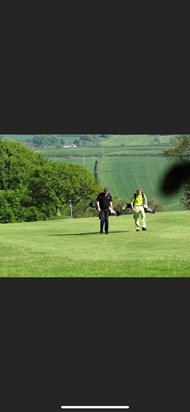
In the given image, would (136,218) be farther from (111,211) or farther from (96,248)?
(96,248)

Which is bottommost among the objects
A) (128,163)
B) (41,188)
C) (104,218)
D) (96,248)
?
(96,248)

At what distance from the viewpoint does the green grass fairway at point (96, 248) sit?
20.4m

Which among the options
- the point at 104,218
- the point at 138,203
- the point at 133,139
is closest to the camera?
the point at 133,139

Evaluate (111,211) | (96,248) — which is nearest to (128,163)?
(111,211)

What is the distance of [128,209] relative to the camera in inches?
870

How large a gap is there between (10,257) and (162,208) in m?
A: 3.67

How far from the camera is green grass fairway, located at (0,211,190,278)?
2039 centimetres

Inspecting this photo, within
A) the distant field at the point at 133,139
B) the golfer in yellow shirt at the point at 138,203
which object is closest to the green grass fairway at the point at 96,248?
the golfer in yellow shirt at the point at 138,203

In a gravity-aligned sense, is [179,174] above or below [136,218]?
above

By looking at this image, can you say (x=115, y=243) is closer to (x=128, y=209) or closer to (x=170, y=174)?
(x=128, y=209)

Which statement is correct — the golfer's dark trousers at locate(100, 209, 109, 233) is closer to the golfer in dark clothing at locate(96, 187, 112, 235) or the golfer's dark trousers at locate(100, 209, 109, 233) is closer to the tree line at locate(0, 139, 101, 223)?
the golfer in dark clothing at locate(96, 187, 112, 235)

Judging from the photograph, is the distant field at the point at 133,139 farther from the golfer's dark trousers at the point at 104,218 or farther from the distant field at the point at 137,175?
the golfer's dark trousers at the point at 104,218

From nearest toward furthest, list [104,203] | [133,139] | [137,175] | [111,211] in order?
[133,139] < [137,175] < [104,203] < [111,211]

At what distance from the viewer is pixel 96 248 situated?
74.3 feet
